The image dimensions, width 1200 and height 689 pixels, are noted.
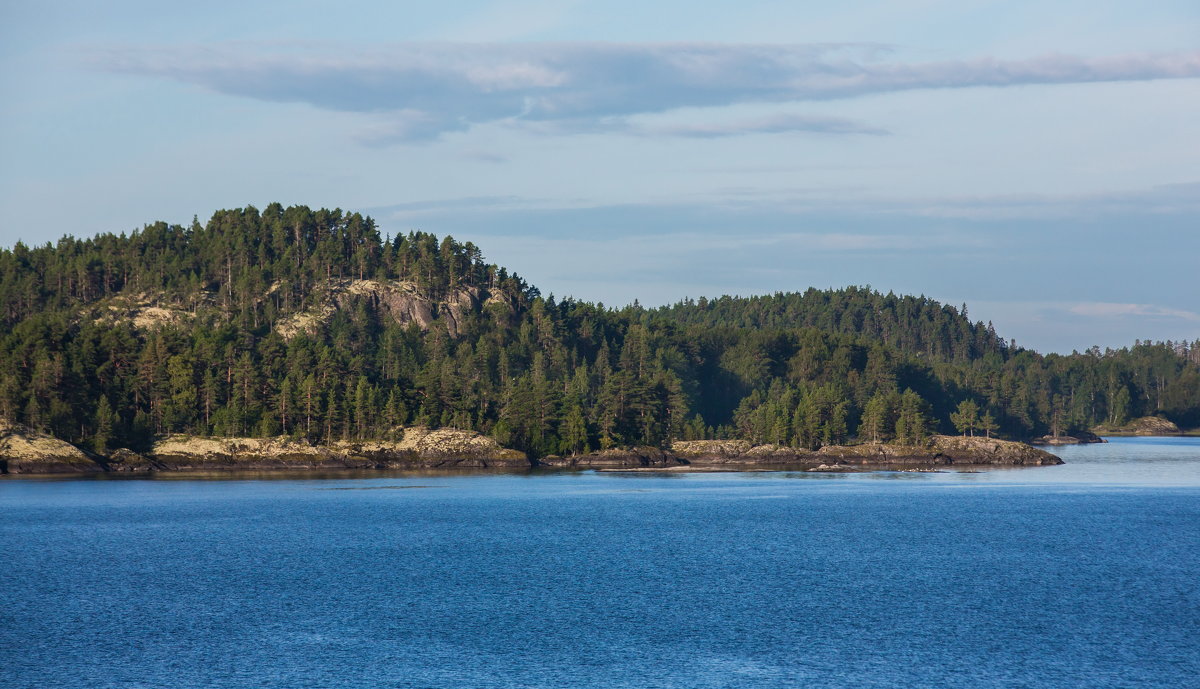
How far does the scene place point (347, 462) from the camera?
166m

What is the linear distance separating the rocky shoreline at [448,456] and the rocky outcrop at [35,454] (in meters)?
0.13

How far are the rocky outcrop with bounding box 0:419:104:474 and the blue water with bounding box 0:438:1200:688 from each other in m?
34.7

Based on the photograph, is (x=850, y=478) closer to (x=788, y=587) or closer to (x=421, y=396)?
(x=421, y=396)

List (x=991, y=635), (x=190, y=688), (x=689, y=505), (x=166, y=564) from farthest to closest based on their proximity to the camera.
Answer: (x=689, y=505)
(x=166, y=564)
(x=991, y=635)
(x=190, y=688)

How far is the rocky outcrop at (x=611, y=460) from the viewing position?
17675 cm

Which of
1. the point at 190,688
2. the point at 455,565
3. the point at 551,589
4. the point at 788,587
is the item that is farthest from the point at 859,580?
the point at 190,688

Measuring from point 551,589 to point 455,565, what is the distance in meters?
11.2

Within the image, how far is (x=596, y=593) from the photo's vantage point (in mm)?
60531

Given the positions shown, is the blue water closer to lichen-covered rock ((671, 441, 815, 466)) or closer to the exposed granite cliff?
the exposed granite cliff

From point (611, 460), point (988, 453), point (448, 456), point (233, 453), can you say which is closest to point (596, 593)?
point (448, 456)

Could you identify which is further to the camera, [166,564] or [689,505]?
[689,505]

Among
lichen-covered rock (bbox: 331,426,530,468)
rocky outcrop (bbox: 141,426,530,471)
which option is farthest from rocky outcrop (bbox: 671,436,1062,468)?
rocky outcrop (bbox: 141,426,530,471)

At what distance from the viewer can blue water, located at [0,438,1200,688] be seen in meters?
44.8

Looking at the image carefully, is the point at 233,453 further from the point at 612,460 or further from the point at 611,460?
the point at 612,460
